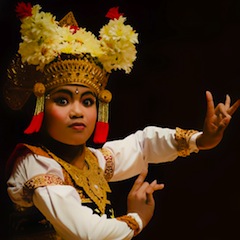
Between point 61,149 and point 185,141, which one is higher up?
point 185,141

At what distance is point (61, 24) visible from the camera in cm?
258

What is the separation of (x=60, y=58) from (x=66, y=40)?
79 mm

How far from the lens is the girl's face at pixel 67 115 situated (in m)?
2.45

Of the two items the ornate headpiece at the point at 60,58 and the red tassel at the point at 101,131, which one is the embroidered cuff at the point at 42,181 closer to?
the ornate headpiece at the point at 60,58

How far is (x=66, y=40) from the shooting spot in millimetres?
2479

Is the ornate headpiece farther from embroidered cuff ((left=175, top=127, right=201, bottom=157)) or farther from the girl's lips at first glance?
embroidered cuff ((left=175, top=127, right=201, bottom=157))

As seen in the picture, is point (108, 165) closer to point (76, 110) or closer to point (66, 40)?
point (76, 110)

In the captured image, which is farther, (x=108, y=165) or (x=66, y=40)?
(x=108, y=165)

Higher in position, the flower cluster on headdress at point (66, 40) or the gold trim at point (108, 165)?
the flower cluster on headdress at point (66, 40)

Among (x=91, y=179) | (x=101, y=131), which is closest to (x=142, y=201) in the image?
(x=91, y=179)

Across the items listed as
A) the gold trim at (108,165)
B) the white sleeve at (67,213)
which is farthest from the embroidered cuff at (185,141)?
the white sleeve at (67,213)

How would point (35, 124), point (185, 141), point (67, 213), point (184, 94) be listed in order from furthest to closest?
point (184, 94) → point (185, 141) → point (35, 124) → point (67, 213)

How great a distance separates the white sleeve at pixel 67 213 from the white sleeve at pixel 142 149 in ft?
1.23

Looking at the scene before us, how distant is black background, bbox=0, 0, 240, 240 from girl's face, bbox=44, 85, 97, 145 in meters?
0.46
